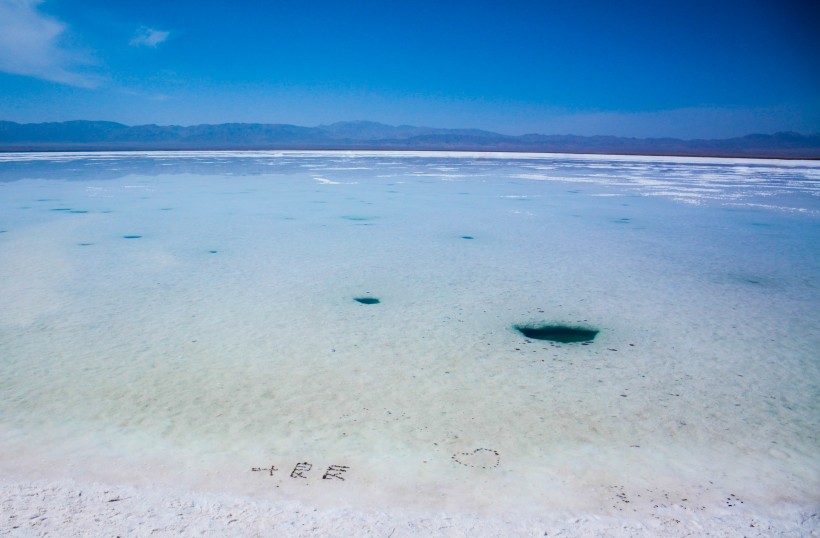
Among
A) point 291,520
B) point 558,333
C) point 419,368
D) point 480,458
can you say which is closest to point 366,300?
point 419,368

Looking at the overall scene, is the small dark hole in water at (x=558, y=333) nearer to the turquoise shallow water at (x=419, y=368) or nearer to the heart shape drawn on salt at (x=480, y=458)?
the turquoise shallow water at (x=419, y=368)

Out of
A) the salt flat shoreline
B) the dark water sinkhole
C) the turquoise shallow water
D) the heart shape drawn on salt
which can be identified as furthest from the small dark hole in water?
the salt flat shoreline

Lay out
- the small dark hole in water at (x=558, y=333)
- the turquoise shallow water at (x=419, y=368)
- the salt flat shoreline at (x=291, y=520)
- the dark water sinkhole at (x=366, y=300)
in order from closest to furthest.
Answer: the salt flat shoreline at (x=291, y=520) → the turquoise shallow water at (x=419, y=368) → the small dark hole in water at (x=558, y=333) → the dark water sinkhole at (x=366, y=300)

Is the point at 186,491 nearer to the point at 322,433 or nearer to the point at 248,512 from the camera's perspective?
the point at 248,512

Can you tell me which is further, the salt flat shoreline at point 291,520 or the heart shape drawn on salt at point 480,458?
the heart shape drawn on salt at point 480,458

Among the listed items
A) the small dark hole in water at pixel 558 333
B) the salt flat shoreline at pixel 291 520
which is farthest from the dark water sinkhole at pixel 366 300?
the salt flat shoreline at pixel 291 520

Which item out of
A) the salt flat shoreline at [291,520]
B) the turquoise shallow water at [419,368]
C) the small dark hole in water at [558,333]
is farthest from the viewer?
the small dark hole in water at [558,333]
